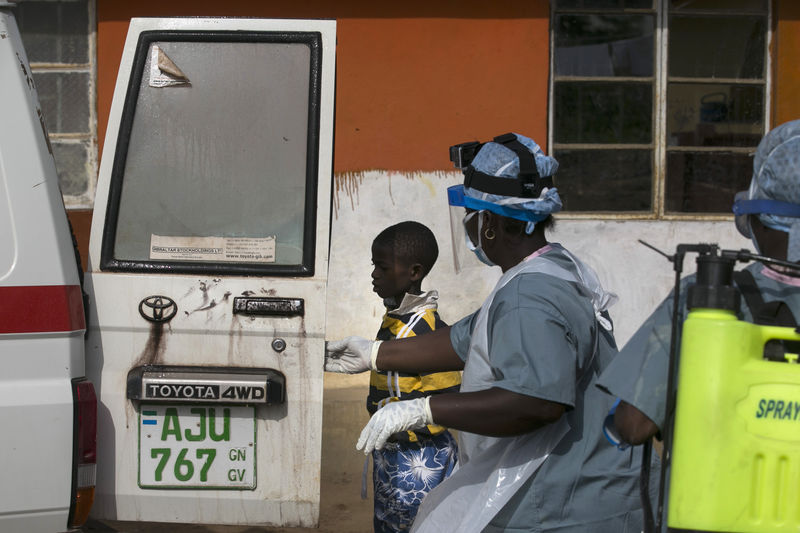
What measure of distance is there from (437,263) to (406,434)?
3.16 metres

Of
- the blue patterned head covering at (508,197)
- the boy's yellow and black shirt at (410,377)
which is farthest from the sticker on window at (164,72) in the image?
the boy's yellow and black shirt at (410,377)

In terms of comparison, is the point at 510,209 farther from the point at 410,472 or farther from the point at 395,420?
the point at 410,472

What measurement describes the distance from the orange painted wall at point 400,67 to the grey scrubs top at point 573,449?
413cm

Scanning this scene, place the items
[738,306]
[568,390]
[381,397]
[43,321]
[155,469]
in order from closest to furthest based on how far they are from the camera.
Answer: [738,306], [568,390], [43,321], [155,469], [381,397]

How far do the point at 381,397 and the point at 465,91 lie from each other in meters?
3.43

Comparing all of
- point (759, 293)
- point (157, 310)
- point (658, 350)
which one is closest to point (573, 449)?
point (658, 350)

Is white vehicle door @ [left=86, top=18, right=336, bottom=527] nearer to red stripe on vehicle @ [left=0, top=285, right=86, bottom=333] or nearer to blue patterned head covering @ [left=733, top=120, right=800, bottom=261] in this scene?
red stripe on vehicle @ [left=0, top=285, right=86, bottom=333]

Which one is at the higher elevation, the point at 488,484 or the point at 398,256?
the point at 398,256

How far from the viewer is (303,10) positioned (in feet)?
20.2

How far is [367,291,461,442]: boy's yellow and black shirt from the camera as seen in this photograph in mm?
3094

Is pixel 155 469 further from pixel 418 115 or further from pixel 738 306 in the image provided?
pixel 418 115

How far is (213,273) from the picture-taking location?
2637 millimetres

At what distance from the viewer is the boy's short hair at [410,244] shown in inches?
135

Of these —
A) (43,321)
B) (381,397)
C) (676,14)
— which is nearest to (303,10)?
(676,14)
